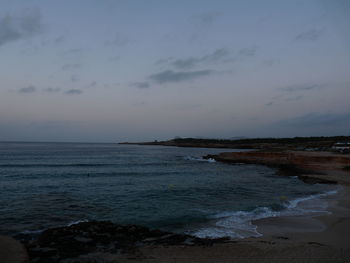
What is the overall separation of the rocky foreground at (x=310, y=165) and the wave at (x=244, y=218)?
10.9m

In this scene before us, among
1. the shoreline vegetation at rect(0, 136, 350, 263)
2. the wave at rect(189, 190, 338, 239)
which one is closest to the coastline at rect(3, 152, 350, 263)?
the shoreline vegetation at rect(0, 136, 350, 263)

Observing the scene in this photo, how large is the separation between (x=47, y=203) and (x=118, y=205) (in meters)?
4.18

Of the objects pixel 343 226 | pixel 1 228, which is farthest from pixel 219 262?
pixel 1 228

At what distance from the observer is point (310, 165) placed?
34.9m

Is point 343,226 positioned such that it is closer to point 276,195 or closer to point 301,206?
point 301,206

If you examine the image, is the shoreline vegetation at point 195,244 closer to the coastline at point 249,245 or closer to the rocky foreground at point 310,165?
the coastline at point 249,245

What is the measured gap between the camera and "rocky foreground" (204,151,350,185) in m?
26.4

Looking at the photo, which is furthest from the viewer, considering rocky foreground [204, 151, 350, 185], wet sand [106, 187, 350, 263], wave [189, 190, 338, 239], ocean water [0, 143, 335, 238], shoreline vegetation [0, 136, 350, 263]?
rocky foreground [204, 151, 350, 185]

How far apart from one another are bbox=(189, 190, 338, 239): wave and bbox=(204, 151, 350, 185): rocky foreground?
10.9 m

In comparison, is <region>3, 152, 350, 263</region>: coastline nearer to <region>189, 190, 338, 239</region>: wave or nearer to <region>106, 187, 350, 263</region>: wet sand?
<region>106, 187, 350, 263</region>: wet sand

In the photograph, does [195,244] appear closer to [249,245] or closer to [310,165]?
[249,245]

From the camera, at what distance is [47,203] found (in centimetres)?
1538

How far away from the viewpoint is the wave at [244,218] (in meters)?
10.6

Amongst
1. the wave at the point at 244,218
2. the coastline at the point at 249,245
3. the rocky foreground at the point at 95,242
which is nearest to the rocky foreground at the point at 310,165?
the wave at the point at 244,218
